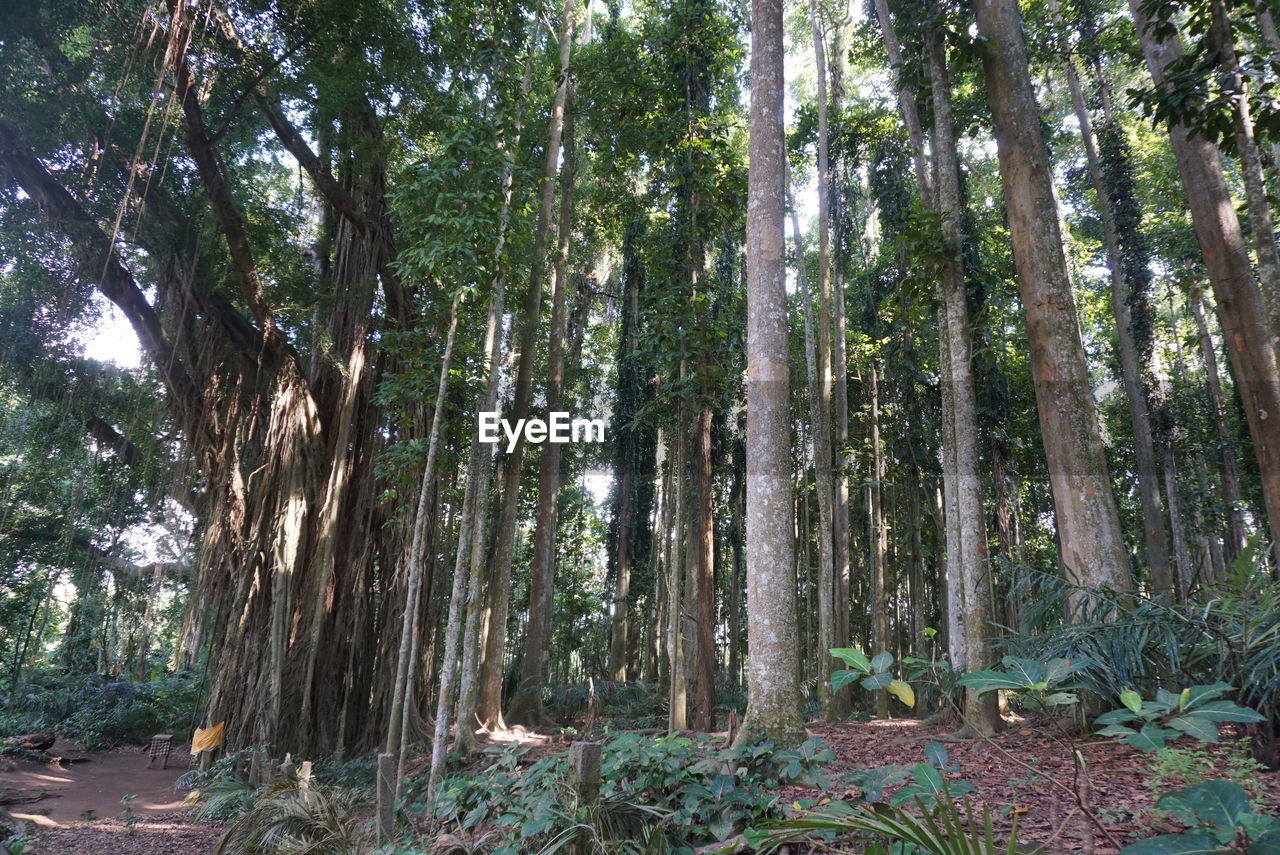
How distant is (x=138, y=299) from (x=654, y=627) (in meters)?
13.0

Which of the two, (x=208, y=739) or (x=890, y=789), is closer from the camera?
(x=890, y=789)

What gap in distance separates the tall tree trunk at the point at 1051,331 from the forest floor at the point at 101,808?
7607 mm

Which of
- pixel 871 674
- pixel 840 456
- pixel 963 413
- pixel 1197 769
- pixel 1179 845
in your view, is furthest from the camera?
pixel 840 456

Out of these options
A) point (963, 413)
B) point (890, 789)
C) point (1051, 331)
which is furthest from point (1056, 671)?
point (963, 413)

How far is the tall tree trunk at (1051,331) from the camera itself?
4637mm

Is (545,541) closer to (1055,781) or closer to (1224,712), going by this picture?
(1055,781)

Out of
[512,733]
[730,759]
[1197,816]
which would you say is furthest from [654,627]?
[1197,816]

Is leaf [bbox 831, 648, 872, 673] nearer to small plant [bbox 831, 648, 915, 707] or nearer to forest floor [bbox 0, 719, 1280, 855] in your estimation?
small plant [bbox 831, 648, 915, 707]

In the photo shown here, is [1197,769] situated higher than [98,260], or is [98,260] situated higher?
[98,260]

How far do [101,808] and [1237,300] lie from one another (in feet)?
39.3

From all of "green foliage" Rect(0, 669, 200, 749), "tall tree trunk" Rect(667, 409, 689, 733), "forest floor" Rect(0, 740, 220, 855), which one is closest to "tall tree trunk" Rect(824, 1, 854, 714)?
"tall tree trunk" Rect(667, 409, 689, 733)

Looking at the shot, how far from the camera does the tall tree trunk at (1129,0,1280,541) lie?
14.9 feet

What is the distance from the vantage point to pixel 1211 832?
140 cm

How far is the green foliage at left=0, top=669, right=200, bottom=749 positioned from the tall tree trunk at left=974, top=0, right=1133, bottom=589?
14.5 metres
